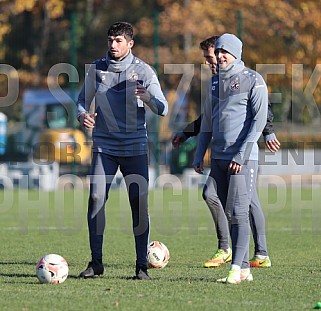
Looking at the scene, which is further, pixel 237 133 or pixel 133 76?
pixel 133 76

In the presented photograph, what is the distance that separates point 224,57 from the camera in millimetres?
8516

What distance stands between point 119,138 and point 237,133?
1082 millimetres

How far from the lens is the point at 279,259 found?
35.0ft

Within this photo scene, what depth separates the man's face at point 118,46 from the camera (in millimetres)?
8750

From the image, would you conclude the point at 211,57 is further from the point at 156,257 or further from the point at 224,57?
the point at 156,257

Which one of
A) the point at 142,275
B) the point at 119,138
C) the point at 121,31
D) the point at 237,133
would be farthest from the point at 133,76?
the point at 142,275

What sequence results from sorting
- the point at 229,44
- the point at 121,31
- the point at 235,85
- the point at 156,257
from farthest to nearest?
the point at 156,257 < the point at 121,31 < the point at 235,85 < the point at 229,44

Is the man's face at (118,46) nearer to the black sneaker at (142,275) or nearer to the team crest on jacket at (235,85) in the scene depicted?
the team crest on jacket at (235,85)

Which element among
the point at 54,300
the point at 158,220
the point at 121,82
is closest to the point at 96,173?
the point at 121,82

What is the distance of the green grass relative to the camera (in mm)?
7512

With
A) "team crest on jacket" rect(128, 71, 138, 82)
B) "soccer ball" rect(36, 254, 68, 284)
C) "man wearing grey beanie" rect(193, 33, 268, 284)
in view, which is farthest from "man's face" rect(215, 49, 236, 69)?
"soccer ball" rect(36, 254, 68, 284)

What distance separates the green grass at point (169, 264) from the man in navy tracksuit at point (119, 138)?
1.34ft

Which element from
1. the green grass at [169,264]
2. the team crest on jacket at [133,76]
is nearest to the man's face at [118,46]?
the team crest on jacket at [133,76]

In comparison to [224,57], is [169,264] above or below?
below
